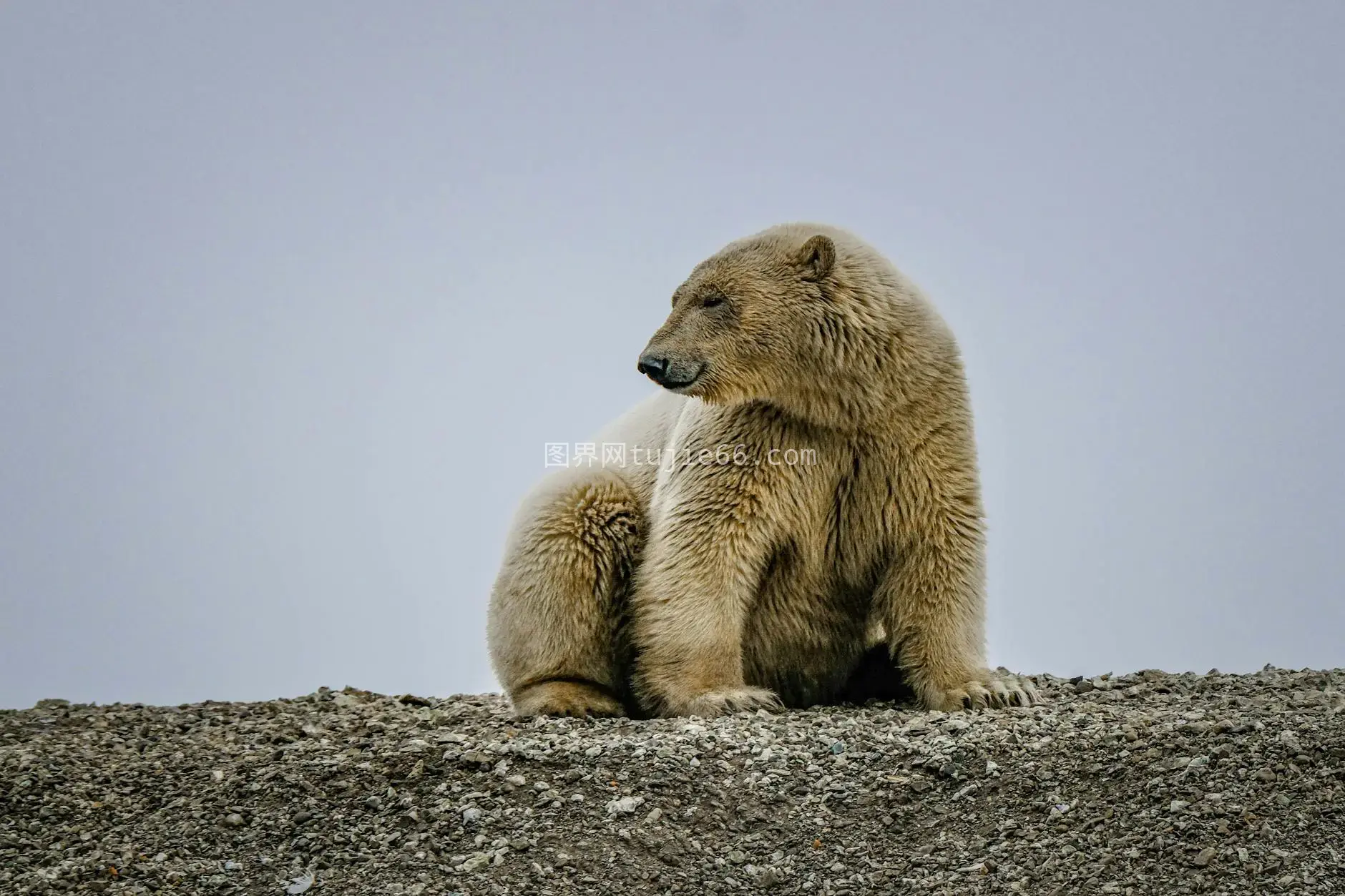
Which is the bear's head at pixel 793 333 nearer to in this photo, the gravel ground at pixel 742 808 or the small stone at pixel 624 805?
the gravel ground at pixel 742 808

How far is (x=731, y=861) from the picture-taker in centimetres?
645

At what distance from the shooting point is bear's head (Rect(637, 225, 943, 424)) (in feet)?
26.0

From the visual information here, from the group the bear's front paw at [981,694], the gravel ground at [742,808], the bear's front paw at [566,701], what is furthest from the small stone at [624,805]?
the bear's front paw at [981,694]

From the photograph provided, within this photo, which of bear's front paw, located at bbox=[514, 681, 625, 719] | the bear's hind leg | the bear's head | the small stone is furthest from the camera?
the bear's hind leg

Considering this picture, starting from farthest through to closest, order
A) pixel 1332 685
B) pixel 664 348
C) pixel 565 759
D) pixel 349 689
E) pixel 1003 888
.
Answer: pixel 349 689 → pixel 1332 685 → pixel 664 348 → pixel 565 759 → pixel 1003 888

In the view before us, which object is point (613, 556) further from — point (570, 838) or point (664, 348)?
point (570, 838)

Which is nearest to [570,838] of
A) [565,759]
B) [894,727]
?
[565,759]

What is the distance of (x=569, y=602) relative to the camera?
330 inches

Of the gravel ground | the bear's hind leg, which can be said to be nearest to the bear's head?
the bear's hind leg

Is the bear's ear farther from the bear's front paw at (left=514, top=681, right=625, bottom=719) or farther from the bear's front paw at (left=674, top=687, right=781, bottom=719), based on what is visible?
the bear's front paw at (left=514, top=681, right=625, bottom=719)

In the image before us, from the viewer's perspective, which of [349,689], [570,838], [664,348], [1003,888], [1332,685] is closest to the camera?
[1003,888]

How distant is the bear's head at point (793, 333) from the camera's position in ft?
26.0

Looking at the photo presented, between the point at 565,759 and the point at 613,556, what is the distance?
1604 millimetres

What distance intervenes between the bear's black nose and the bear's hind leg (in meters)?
1.09
